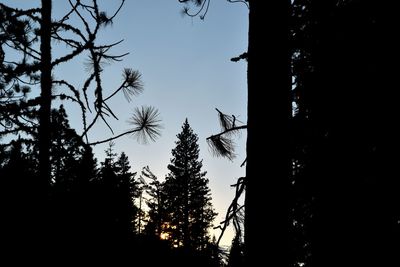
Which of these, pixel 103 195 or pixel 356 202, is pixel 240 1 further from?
pixel 103 195

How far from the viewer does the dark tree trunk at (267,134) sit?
2078mm

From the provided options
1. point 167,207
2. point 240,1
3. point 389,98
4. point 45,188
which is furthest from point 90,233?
point 167,207

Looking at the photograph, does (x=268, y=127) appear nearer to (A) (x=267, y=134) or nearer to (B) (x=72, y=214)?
(A) (x=267, y=134)

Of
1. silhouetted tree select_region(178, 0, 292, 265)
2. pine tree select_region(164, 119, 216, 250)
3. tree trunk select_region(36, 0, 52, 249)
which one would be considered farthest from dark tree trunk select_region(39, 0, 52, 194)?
pine tree select_region(164, 119, 216, 250)

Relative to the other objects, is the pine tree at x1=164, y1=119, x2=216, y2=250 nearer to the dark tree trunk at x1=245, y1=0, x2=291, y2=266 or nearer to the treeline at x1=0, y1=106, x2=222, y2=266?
the treeline at x1=0, y1=106, x2=222, y2=266

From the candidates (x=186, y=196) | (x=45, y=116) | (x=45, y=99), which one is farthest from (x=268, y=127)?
(x=186, y=196)

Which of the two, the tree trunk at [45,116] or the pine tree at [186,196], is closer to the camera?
the tree trunk at [45,116]

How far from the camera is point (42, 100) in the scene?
5.76 meters

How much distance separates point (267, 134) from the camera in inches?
86.9

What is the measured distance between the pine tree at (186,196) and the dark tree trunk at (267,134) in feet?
117

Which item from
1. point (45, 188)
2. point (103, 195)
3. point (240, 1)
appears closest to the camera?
point (240, 1)

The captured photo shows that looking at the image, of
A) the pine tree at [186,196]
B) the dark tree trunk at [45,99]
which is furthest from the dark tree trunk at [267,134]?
the pine tree at [186,196]

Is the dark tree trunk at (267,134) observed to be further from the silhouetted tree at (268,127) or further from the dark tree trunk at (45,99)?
the dark tree trunk at (45,99)

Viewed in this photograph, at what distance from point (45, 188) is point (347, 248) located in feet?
21.1
